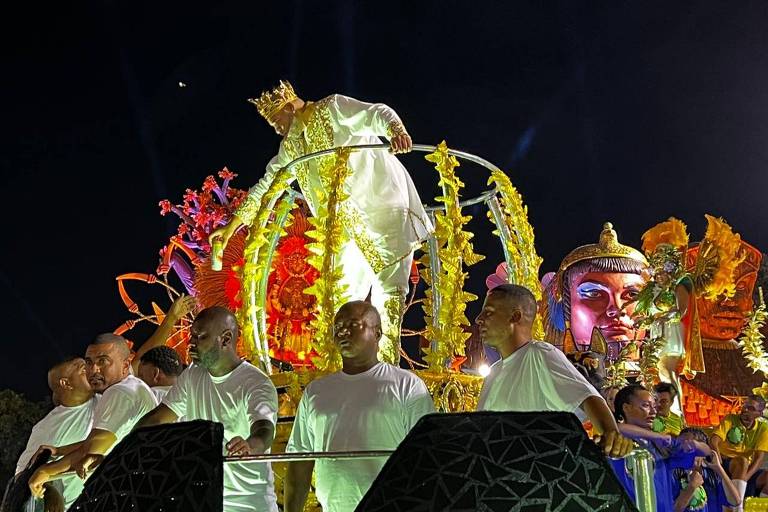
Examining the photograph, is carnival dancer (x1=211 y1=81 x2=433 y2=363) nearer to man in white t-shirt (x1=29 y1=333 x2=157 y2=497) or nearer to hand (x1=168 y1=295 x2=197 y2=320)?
man in white t-shirt (x1=29 y1=333 x2=157 y2=497)

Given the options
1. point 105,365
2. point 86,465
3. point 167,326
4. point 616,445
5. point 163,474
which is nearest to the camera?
point 163,474

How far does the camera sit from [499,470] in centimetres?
206

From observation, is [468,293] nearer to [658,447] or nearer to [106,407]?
[658,447]

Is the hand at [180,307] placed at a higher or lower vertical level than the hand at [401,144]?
lower

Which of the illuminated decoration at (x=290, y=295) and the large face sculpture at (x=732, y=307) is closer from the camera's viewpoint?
the illuminated decoration at (x=290, y=295)

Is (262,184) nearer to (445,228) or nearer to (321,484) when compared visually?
(445,228)

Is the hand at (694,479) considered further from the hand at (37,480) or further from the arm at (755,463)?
the hand at (37,480)

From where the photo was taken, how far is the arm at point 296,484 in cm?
373

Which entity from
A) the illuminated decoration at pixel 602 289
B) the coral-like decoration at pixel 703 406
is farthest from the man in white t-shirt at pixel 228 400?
the coral-like decoration at pixel 703 406

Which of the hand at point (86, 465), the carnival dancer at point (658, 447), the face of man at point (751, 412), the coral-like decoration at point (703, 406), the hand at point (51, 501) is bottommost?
the coral-like decoration at point (703, 406)

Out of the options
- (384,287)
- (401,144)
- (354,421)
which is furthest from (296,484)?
(401,144)

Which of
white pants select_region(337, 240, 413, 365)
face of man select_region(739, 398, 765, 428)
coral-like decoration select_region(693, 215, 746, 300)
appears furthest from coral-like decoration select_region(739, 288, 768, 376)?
white pants select_region(337, 240, 413, 365)

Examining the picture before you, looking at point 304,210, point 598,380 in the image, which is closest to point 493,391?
point 598,380

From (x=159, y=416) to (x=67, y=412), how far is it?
3.97 ft
